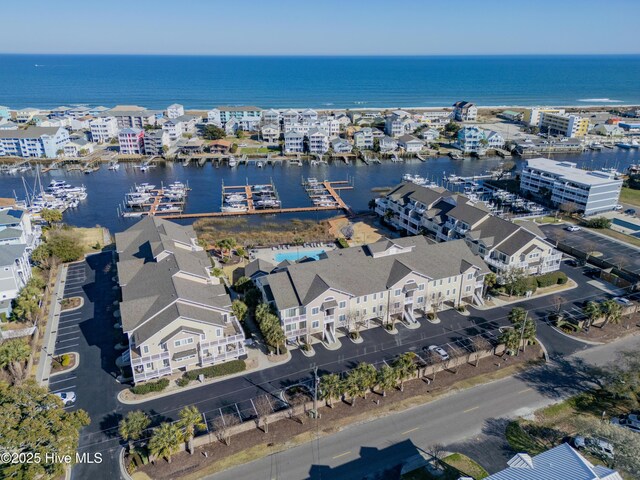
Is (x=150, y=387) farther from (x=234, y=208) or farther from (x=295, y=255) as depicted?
(x=234, y=208)

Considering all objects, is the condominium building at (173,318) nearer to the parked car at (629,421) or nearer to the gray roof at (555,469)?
the gray roof at (555,469)

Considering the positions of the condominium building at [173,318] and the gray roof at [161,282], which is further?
the gray roof at [161,282]

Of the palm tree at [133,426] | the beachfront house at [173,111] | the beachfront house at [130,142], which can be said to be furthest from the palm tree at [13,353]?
the beachfront house at [173,111]

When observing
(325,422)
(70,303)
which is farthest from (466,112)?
(325,422)

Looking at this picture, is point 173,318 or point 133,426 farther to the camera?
point 173,318

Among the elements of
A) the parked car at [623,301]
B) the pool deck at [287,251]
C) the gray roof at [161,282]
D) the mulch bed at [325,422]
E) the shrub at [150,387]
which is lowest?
the mulch bed at [325,422]

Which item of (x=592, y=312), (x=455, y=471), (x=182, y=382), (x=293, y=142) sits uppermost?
(x=293, y=142)
